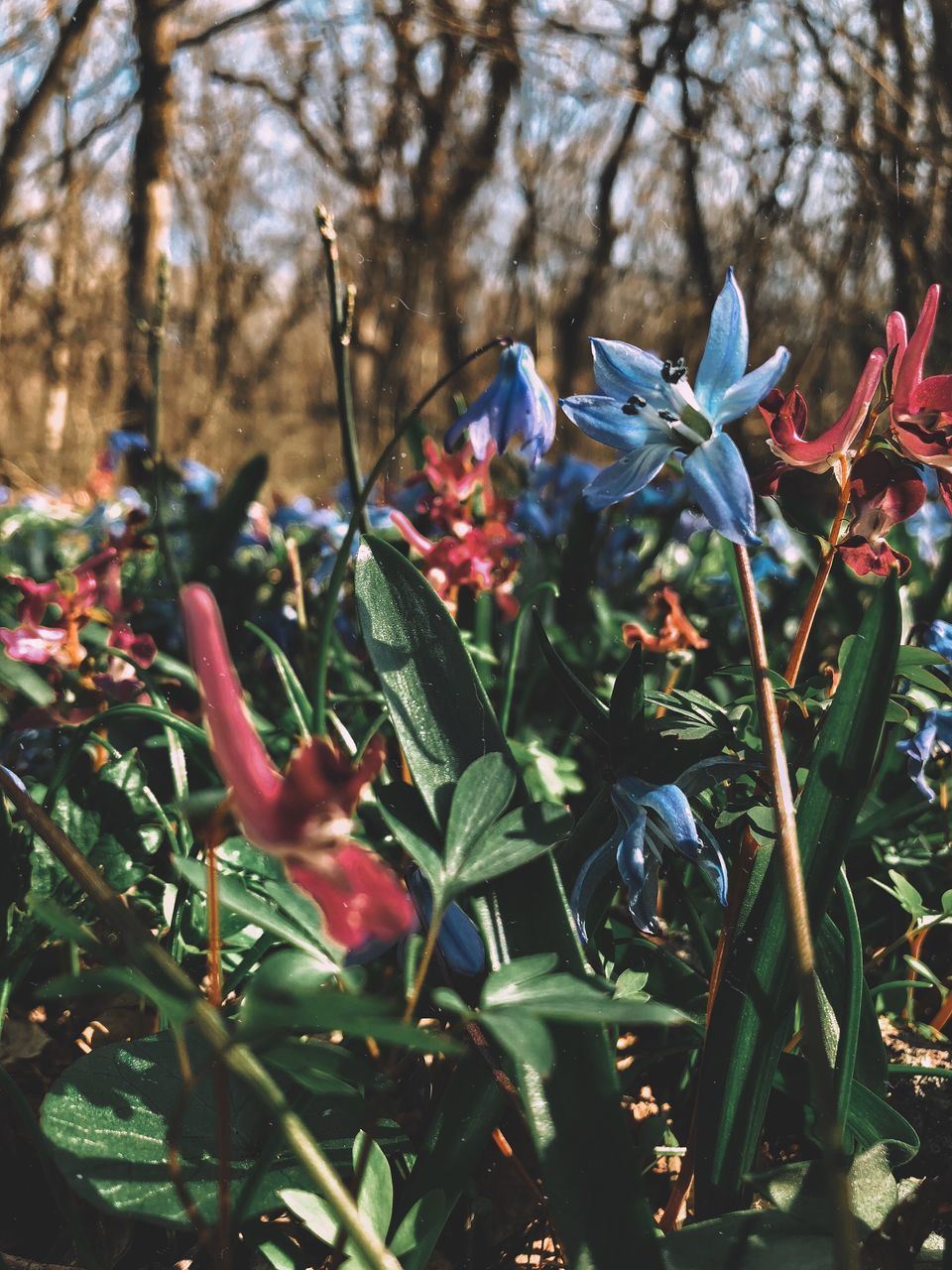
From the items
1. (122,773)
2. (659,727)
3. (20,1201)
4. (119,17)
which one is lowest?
(20,1201)

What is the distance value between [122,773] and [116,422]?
6.20m

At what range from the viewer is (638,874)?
2.46 feet

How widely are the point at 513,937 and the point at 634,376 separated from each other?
459 mm

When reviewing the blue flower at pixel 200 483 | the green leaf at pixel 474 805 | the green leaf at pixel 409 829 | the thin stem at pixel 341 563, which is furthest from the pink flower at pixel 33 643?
the blue flower at pixel 200 483

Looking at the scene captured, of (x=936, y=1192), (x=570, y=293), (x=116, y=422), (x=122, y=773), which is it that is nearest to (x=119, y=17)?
(x=570, y=293)

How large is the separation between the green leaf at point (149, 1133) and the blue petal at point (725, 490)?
1.60 ft

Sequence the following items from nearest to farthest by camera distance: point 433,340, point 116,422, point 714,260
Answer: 1. point 714,260
2. point 433,340
3. point 116,422

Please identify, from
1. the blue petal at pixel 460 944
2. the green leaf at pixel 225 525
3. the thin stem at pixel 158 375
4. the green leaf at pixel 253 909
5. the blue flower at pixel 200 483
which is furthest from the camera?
the blue flower at pixel 200 483

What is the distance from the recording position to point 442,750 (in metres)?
0.83

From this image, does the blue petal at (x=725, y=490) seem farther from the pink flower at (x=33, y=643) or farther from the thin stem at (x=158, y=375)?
the thin stem at (x=158, y=375)

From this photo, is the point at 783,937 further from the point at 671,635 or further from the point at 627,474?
the point at 671,635

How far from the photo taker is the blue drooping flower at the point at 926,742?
1.01 metres

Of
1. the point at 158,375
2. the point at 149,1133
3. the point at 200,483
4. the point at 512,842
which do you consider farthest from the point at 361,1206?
the point at 200,483

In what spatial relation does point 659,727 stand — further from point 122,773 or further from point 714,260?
point 714,260
